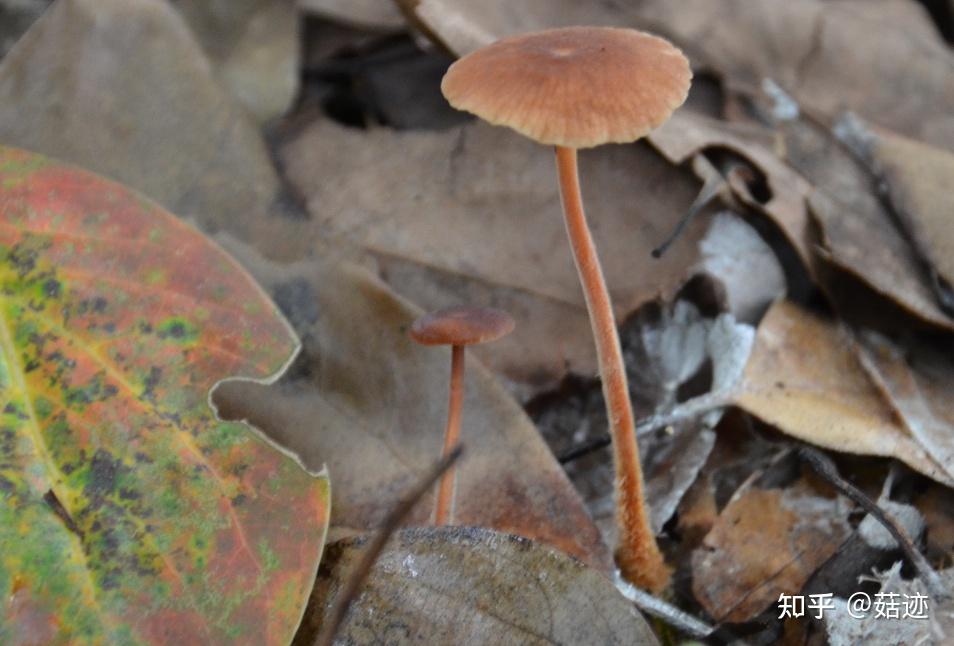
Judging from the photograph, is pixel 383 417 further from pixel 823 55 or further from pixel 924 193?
pixel 823 55

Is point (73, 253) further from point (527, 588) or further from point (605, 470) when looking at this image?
point (605, 470)

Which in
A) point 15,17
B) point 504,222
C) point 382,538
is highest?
point 15,17

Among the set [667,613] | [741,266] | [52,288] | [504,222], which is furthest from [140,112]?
[667,613]

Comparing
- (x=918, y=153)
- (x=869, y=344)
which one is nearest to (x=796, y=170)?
(x=918, y=153)

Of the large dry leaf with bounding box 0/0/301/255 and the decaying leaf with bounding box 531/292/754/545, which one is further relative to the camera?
the large dry leaf with bounding box 0/0/301/255

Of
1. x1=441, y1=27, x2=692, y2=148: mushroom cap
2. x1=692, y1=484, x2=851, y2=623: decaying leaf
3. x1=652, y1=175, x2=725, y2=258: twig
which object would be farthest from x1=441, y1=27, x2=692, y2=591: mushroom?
x1=652, y1=175, x2=725, y2=258: twig

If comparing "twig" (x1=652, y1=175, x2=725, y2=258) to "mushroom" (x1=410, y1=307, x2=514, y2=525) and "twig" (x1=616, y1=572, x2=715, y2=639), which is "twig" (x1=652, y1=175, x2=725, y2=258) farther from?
"twig" (x1=616, y1=572, x2=715, y2=639)
